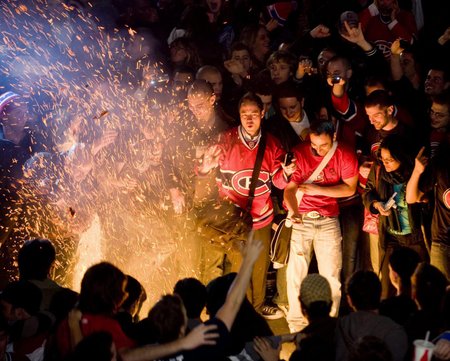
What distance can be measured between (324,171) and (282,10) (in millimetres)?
4170

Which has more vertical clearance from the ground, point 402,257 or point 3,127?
point 3,127

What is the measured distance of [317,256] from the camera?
7207 mm

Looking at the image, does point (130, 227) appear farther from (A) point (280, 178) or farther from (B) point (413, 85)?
(B) point (413, 85)

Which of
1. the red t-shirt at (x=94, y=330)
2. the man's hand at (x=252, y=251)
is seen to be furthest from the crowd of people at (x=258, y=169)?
the man's hand at (x=252, y=251)

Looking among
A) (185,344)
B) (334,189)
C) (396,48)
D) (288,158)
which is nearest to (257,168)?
(288,158)

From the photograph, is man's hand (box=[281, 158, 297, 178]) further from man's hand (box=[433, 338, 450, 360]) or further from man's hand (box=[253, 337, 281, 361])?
man's hand (box=[433, 338, 450, 360])

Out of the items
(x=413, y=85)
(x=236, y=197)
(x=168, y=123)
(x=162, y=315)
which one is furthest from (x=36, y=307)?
Answer: (x=413, y=85)

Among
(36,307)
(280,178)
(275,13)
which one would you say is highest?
(275,13)

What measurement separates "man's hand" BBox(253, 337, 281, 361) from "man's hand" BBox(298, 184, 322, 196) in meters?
2.98

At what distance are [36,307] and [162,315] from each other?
129cm

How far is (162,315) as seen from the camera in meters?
3.84

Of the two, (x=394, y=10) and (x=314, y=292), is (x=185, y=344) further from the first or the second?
(x=394, y=10)

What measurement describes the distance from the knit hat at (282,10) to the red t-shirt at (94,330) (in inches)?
287

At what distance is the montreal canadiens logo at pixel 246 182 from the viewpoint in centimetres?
706
